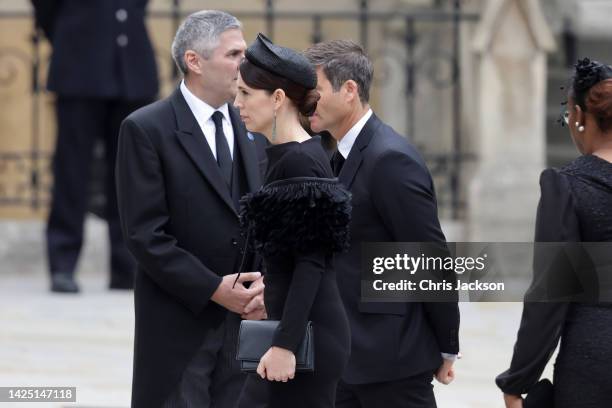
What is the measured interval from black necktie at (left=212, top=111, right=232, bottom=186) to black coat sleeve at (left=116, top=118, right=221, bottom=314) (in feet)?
0.71

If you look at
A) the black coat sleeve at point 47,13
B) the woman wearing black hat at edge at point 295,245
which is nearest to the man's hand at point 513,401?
the woman wearing black hat at edge at point 295,245

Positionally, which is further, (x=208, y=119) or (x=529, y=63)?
(x=529, y=63)

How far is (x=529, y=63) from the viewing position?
32.3 ft

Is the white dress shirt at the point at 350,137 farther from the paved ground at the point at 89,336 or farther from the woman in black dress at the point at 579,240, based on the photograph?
the paved ground at the point at 89,336

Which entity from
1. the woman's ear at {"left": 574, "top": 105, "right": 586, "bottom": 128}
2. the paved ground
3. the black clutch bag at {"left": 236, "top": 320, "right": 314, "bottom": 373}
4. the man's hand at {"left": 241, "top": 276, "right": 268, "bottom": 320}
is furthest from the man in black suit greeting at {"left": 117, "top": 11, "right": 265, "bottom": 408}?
the paved ground

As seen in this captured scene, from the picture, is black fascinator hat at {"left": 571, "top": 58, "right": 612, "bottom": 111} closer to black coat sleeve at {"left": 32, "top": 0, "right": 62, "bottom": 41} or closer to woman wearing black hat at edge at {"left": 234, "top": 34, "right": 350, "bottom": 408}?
woman wearing black hat at edge at {"left": 234, "top": 34, "right": 350, "bottom": 408}

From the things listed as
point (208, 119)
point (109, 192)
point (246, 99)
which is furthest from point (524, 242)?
point (246, 99)

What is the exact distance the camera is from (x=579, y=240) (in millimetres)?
4062

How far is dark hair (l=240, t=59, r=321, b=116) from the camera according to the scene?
4141mm

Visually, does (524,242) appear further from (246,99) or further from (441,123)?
(246,99)

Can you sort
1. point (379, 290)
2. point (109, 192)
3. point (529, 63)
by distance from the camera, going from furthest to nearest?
point (529, 63) → point (109, 192) → point (379, 290)

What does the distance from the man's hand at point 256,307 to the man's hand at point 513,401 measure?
82 cm

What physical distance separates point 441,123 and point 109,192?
354 cm

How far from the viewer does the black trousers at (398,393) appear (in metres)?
4.46
